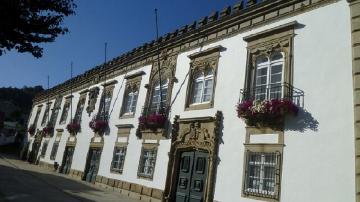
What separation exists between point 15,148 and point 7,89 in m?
59.2

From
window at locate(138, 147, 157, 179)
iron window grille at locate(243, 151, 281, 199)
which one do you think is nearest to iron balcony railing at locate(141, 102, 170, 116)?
window at locate(138, 147, 157, 179)

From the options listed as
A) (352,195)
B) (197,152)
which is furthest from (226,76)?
(352,195)

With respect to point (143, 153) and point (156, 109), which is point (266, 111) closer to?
point (156, 109)

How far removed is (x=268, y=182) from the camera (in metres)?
11.1

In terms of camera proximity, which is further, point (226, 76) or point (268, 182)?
point (226, 76)

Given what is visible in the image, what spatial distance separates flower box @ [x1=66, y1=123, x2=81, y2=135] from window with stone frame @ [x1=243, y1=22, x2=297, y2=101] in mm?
15657

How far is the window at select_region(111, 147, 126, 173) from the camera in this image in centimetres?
1866

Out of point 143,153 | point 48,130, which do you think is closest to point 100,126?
point 143,153

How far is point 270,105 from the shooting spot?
437 inches

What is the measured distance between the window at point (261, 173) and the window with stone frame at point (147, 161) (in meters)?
5.50

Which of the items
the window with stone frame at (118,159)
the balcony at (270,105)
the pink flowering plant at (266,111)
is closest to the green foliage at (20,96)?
the window with stone frame at (118,159)

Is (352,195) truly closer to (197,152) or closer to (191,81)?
(197,152)

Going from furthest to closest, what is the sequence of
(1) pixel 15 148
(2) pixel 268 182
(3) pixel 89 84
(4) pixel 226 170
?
1. (1) pixel 15 148
2. (3) pixel 89 84
3. (4) pixel 226 170
4. (2) pixel 268 182

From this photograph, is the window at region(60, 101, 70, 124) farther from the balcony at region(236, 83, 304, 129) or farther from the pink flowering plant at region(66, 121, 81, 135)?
the balcony at region(236, 83, 304, 129)
